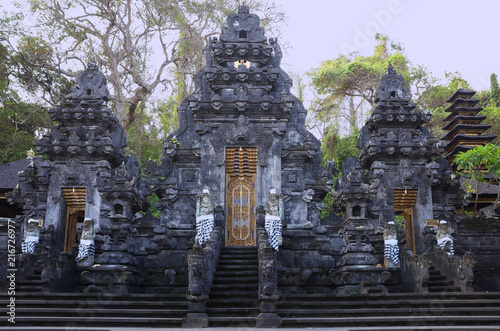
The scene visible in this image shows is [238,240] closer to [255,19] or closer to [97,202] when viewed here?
[97,202]

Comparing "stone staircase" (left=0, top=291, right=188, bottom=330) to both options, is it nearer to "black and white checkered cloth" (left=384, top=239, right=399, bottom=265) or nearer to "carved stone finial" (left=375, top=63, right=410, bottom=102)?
"black and white checkered cloth" (left=384, top=239, right=399, bottom=265)

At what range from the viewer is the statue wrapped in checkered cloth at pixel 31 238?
14635 millimetres

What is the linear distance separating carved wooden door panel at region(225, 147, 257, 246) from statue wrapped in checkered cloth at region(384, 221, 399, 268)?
4159 millimetres

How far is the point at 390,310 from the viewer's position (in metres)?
9.62

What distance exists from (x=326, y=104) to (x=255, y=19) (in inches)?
635

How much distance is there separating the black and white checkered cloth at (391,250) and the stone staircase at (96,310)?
6285 mm

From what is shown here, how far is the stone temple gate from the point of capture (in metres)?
13.2

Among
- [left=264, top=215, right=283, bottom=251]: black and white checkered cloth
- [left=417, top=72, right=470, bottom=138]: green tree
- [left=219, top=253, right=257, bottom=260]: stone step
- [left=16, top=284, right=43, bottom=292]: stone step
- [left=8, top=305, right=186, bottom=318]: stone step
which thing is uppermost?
[left=417, top=72, right=470, bottom=138]: green tree

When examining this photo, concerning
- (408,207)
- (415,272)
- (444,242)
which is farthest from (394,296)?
(408,207)

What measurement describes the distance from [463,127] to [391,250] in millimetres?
13773

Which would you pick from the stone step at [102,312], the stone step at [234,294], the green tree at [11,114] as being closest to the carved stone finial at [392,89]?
the stone step at [234,294]

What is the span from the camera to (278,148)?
16203mm

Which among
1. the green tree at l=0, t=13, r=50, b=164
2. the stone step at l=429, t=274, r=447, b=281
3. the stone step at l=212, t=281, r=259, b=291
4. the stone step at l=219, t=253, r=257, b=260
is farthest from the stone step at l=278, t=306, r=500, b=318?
the green tree at l=0, t=13, r=50, b=164

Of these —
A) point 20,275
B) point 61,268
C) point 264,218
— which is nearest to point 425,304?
point 264,218
